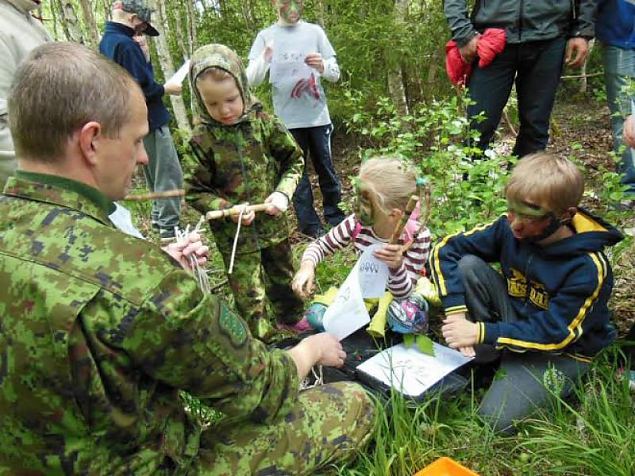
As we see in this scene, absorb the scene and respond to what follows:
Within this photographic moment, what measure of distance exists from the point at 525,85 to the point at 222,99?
2.19 metres

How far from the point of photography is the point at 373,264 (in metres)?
2.38

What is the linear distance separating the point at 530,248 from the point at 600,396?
2.13 ft

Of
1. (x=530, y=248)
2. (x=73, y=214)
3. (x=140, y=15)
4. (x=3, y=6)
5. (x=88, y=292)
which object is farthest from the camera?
(x=140, y=15)

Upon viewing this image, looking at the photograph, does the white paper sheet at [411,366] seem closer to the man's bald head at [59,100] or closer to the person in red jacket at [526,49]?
the man's bald head at [59,100]

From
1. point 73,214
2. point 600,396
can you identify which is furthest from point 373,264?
point 73,214

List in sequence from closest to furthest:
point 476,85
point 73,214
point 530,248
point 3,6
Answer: point 73,214, point 530,248, point 3,6, point 476,85

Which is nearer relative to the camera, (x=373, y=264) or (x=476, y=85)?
(x=373, y=264)

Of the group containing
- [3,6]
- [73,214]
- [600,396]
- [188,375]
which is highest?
[3,6]

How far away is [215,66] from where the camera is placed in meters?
2.49

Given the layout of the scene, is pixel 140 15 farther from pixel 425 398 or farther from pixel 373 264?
pixel 425 398

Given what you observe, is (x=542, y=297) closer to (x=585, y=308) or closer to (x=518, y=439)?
(x=585, y=308)

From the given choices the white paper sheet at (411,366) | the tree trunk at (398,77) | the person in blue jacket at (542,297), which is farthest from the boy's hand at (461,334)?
the tree trunk at (398,77)

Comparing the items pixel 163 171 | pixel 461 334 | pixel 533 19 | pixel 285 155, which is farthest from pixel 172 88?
pixel 461 334

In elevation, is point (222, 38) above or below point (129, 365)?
above
